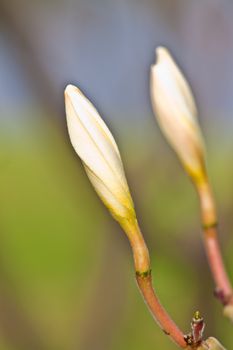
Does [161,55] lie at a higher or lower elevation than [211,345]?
higher

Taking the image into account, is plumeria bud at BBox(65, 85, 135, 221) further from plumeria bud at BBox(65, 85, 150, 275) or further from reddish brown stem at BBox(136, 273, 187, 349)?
reddish brown stem at BBox(136, 273, 187, 349)

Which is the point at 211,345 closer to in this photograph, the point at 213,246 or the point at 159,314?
the point at 159,314

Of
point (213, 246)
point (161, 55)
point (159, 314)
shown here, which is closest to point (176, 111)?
point (161, 55)

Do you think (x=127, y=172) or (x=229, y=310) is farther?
(x=127, y=172)

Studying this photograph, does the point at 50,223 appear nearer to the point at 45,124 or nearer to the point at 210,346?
the point at 45,124

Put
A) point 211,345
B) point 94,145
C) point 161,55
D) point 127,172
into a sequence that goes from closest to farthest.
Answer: point 211,345, point 94,145, point 161,55, point 127,172

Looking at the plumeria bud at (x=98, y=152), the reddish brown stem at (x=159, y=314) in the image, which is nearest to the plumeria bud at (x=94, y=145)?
the plumeria bud at (x=98, y=152)

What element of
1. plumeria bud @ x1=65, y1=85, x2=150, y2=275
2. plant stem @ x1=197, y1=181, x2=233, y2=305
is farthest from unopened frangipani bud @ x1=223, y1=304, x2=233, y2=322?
plumeria bud @ x1=65, y1=85, x2=150, y2=275
